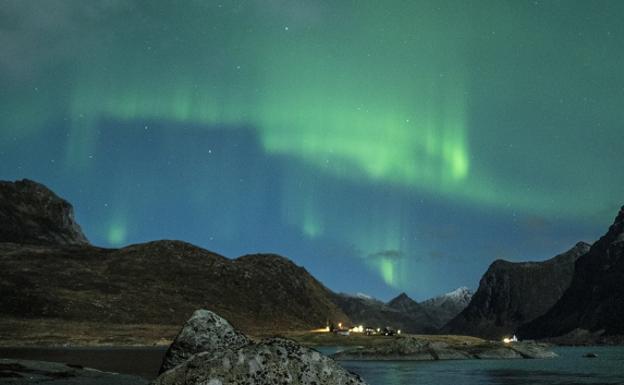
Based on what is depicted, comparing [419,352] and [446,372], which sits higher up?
[419,352]

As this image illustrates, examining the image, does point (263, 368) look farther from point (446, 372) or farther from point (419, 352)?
point (419, 352)

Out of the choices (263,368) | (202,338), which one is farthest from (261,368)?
(202,338)

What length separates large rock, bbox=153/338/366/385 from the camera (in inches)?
502

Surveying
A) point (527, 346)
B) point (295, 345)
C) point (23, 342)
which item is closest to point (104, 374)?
point (295, 345)

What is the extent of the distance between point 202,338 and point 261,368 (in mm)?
19894

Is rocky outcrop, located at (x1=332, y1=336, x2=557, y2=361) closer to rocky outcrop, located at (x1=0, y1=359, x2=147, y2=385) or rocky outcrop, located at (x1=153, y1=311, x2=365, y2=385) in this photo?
rocky outcrop, located at (x1=0, y1=359, x2=147, y2=385)

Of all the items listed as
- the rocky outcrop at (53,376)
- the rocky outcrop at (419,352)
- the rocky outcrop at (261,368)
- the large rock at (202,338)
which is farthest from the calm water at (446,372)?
the rocky outcrop at (261,368)

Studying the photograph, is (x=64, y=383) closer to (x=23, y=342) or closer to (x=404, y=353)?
(x=404, y=353)

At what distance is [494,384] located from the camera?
64438 mm

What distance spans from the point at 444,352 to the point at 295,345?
119 m

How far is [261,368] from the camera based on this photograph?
12977mm

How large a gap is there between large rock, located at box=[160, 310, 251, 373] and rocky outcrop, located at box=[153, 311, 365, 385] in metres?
18.5

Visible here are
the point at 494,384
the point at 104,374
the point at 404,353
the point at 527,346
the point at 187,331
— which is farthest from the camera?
the point at 527,346

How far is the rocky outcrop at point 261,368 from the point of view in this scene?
41.8 ft
